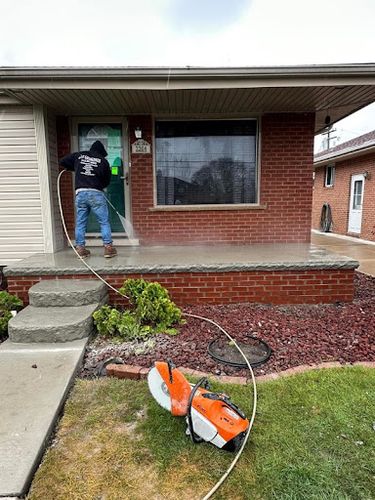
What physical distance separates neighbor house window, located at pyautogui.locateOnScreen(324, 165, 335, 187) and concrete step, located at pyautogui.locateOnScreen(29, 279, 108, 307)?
13540 millimetres

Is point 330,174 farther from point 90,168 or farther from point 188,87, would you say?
point 90,168

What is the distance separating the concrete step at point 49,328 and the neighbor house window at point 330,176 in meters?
14.0

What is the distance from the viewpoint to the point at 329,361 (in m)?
2.83

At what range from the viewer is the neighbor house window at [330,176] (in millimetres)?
14691

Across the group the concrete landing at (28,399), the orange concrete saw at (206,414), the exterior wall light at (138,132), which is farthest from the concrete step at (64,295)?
the exterior wall light at (138,132)

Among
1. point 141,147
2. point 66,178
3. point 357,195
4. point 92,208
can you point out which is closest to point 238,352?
point 92,208

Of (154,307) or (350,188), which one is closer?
(154,307)

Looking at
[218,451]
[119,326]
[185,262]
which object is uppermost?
[185,262]

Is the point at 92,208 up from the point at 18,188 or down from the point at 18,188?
down

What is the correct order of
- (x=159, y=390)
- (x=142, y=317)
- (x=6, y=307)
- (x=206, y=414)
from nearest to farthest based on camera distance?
(x=206, y=414)
(x=159, y=390)
(x=142, y=317)
(x=6, y=307)

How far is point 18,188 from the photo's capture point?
5.08m

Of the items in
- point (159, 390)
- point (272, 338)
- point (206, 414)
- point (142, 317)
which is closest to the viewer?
point (206, 414)

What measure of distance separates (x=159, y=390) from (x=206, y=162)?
4.59 m

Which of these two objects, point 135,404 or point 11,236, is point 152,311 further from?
point 11,236
